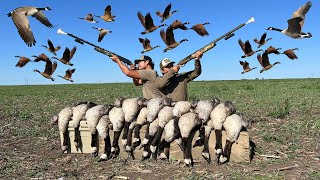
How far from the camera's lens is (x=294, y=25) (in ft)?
22.8

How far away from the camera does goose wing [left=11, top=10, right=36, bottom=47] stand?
722 cm

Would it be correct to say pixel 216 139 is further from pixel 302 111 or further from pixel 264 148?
pixel 302 111

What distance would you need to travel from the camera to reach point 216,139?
7031mm

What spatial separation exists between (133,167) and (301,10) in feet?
12.6

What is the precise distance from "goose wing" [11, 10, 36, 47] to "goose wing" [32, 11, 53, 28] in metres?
0.33

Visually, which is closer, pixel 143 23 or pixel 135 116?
pixel 135 116

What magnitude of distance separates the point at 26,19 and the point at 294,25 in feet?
15.3

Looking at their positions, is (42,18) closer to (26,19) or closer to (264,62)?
(26,19)

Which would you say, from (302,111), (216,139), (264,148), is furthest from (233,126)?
(302,111)

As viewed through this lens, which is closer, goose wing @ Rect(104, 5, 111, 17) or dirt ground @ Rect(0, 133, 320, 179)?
dirt ground @ Rect(0, 133, 320, 179)

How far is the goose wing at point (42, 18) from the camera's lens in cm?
796

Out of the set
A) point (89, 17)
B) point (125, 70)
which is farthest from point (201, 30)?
point (89, 17)

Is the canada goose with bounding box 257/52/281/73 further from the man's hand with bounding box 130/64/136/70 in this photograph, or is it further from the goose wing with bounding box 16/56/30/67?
the goose wing with bounding box 16/56/30/67

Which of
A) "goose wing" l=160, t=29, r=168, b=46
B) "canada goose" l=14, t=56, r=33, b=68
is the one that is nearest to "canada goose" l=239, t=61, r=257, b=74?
"goose wing" l=160, t=29, r=168, b=46
